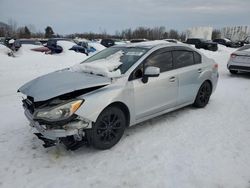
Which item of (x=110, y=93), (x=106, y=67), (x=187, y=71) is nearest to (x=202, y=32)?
(x=187, y=71)

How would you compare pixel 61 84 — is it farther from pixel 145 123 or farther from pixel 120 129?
pixel 145 123

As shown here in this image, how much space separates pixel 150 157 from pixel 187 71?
90.8 inches

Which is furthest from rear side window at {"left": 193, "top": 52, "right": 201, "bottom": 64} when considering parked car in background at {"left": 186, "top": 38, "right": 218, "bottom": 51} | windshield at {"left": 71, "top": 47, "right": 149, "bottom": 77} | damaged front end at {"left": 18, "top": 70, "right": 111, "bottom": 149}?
parked car in background at {"left": 186, "top": 38, "right": 218, "bottom": 51}

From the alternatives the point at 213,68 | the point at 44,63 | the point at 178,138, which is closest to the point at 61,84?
the point at 178,138

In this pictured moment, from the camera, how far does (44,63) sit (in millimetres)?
12695

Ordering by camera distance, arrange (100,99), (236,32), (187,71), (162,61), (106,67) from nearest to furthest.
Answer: (100,99) → (106,67) → (162,61) → (187,71) → (236,32)

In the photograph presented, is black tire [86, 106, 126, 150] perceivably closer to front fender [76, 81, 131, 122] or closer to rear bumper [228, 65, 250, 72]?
front fender [76, 81, 131, 122]

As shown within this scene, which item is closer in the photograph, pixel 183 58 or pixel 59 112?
pixel 59 112

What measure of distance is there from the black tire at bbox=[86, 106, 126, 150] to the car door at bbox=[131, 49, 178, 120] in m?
0.42

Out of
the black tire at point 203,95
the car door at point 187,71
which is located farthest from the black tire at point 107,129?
the black tire at point 203,95

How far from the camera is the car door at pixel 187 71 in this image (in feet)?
17.3

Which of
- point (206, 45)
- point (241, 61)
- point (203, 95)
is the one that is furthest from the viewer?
point (206, 45)

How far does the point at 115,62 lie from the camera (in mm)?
4625

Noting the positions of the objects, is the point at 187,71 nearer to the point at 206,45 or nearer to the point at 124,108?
the point at 124,108
